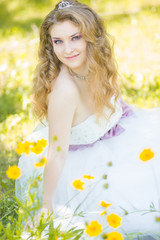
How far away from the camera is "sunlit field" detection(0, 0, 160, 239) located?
9.64ft

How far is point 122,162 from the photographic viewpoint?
2045 mm

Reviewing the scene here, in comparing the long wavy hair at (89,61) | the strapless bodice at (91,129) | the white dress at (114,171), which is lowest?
the white dress at (114,171)

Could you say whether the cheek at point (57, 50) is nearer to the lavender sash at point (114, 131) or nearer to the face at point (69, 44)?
the face at point (69, 44)

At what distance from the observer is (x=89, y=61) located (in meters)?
2.07

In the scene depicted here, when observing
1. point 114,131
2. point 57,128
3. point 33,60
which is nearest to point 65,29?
point 57,128

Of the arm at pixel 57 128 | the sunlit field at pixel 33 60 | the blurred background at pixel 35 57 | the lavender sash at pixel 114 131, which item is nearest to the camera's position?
the arm at pixel 57 128

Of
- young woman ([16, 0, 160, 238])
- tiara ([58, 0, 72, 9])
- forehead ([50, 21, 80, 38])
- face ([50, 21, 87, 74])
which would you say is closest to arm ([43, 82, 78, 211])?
young woman ([16, 0, 160, 238])

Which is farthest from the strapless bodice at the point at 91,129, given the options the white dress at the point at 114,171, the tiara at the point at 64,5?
the tiara at the point at 64,5

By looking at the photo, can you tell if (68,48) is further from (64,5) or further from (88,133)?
(88,133)

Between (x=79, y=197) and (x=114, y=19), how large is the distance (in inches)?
157

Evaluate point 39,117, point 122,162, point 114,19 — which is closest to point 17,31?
point 114,19

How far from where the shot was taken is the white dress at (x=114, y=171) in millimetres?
1766

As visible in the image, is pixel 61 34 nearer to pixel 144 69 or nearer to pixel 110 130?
pixel 110 130

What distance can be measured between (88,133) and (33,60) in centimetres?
235
